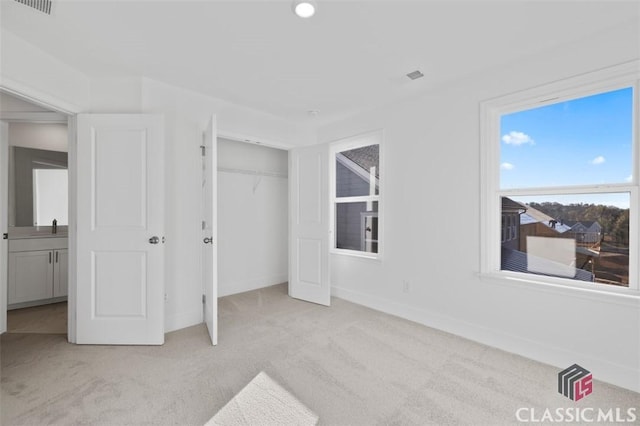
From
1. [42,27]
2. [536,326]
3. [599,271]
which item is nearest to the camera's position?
[42,27]

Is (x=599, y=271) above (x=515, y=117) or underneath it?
underneath

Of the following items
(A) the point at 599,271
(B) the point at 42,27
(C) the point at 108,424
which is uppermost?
(B) the point at 42,27

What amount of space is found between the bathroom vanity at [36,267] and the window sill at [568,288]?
5041 mm

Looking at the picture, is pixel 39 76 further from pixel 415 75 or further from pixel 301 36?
pixel 415 75

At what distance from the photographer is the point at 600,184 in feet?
7.40

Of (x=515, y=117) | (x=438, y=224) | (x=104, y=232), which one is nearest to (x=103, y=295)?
(x=104, y=232)

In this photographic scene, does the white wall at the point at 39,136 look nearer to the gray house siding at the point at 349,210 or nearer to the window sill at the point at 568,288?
the gray house siding at the point at 349,210

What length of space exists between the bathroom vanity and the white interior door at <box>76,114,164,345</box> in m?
1.64

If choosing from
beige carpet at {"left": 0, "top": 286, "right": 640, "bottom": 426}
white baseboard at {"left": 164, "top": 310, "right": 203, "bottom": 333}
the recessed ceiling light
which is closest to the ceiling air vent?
the recessed ceiling light

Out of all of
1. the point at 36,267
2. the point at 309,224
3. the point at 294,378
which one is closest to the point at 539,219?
the point at 294,378

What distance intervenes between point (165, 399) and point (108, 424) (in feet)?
1.01

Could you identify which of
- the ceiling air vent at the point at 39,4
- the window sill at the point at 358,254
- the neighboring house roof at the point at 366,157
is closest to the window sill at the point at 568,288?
the window sill at the point at 358,254

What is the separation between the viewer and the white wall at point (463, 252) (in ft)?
7.07

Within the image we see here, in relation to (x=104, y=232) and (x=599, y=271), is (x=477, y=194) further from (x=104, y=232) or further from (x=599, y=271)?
(x=104, y=232)
